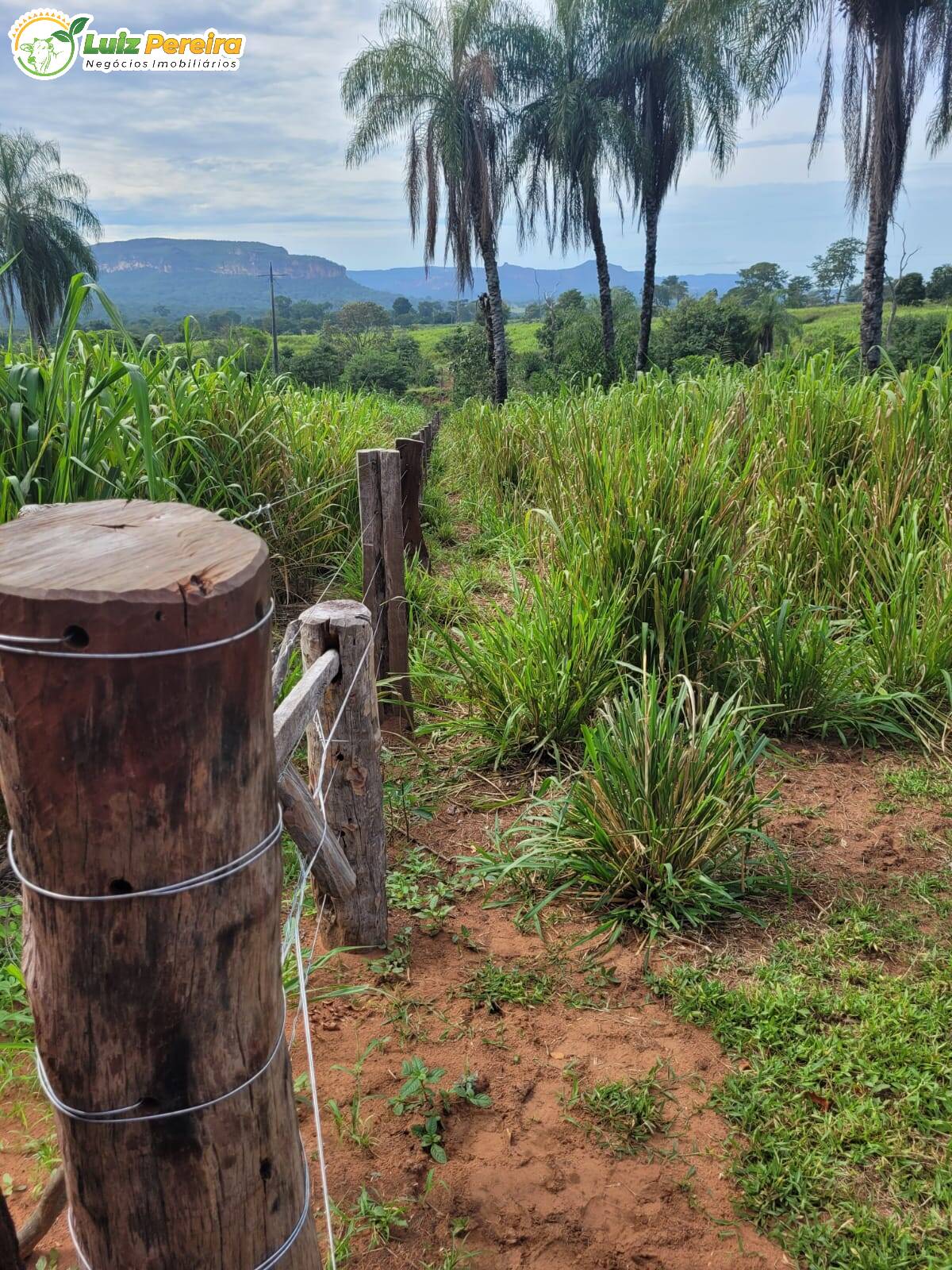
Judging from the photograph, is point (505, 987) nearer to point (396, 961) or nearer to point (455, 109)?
point (396, 961)

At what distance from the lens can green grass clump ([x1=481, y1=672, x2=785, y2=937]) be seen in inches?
103

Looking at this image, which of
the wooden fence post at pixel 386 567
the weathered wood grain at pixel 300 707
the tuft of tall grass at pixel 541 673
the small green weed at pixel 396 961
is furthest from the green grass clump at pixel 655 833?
the wooden fence post at pixel 386 567

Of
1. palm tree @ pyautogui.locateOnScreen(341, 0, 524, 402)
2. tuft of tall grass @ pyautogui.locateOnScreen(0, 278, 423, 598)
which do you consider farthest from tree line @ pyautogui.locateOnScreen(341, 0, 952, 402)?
tuft of tall grass @ pyautogui.locateOnScreen(0, 278, 423, 598)

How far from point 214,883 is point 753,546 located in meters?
3.48

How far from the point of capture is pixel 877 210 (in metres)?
14.0

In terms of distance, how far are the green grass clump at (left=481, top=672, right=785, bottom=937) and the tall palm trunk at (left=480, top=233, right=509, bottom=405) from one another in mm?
20554

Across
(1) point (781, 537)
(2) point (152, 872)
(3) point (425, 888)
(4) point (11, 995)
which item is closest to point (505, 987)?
(3) point (425, 888)

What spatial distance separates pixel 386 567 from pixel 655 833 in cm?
183

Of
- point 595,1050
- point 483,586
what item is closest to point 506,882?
point 595,1050

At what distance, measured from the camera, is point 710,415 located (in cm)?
485

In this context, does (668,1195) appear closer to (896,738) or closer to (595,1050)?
(595,1050)

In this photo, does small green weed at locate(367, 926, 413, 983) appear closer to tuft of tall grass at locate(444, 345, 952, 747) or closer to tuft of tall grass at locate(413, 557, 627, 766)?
tuft of tall grass at locate(413, 557, 627, 766)

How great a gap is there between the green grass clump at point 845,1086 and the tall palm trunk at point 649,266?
21.6 metres

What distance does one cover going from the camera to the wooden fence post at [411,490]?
4801mm
